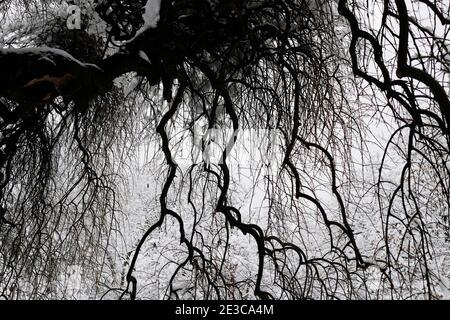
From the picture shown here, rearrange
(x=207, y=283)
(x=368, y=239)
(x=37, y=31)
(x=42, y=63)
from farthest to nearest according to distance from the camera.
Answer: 1. (x=368, y=239)
2. (x=37, y=31)
3. (x=207, y=283)
4. (x=42, y=63)

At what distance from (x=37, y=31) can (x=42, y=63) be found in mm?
1444

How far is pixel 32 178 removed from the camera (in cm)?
299

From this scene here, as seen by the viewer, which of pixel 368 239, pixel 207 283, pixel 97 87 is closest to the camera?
pixel 97 87

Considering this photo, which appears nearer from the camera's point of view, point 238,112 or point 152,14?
point 152,14

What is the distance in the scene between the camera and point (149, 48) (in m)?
2.28

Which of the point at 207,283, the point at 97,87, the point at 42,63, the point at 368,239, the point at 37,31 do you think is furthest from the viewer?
the point at 368,239

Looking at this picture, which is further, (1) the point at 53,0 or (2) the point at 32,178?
(1) the point at 53,0

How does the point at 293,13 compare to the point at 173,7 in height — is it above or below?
above

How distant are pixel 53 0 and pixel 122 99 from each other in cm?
89

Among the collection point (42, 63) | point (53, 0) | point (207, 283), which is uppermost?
point (53, 0)

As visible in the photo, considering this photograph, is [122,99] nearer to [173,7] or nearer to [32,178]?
[32,178]

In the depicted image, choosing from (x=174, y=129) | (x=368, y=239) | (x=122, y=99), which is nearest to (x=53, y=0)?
(x=122, y=99)
